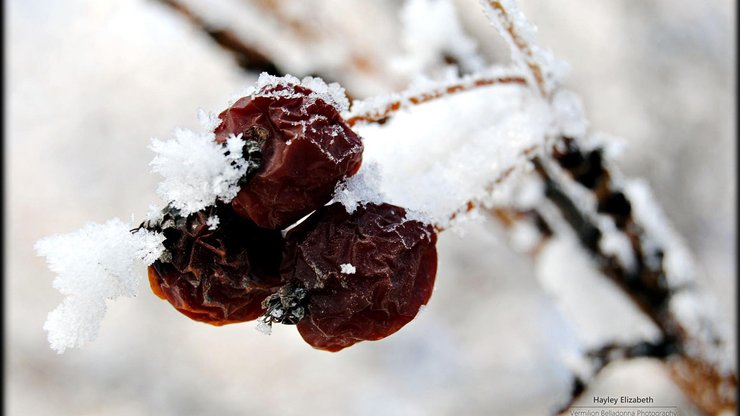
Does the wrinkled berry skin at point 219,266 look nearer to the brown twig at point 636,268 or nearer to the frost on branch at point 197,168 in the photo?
the frost on branch at point 197,168

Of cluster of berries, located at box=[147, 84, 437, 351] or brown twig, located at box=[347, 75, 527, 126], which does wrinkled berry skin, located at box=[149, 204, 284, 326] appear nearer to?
cluster of berries, located at box=[147, 84, 437, 351]

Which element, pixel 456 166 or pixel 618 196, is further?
pixel 618 196

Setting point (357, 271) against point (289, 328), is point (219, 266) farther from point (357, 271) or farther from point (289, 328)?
point (289, 328)

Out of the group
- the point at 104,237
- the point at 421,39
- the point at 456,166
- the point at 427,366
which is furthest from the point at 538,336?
the point at 104,237

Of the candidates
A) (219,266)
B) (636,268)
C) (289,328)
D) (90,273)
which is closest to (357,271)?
(219,266)

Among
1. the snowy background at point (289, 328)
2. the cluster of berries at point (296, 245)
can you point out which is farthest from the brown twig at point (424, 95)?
the snowy background at point (289, 328)

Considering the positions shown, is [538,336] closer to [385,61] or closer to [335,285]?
[385,61]

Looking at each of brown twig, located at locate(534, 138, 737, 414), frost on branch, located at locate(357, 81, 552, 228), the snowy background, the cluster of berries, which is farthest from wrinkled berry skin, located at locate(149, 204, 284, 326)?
the snowy background
